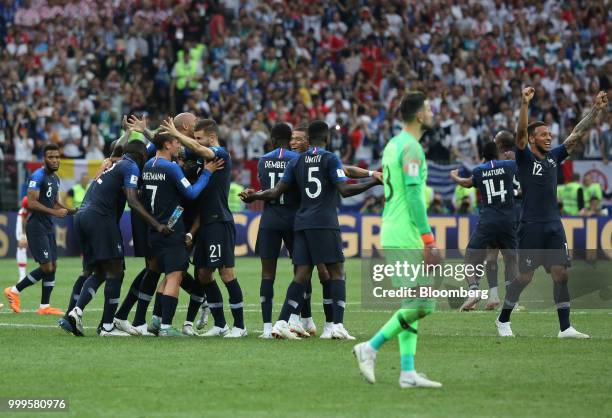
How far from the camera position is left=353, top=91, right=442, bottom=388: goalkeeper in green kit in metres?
10.3

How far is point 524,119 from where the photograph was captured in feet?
44.8

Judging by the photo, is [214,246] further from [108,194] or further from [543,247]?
[543,247]

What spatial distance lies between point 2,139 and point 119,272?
18806 millimetres

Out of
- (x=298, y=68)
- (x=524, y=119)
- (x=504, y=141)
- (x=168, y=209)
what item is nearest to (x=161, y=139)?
(x=168, y=209)

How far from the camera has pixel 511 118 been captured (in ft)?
108

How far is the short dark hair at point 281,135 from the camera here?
14.9m

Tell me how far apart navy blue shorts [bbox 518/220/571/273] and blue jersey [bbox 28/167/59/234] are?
714cm

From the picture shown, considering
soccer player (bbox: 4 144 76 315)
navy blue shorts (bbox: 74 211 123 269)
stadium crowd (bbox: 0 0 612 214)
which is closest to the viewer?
navy blue shorts (bbox: 74 211 123 269)

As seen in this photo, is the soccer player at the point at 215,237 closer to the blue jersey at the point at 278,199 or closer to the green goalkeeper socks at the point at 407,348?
the blue jersey at the point at 278,199

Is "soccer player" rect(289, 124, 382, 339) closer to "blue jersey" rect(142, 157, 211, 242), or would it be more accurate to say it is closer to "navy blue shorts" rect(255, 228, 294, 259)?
"navy blue shorts" rect(255, 228, 294, 259)

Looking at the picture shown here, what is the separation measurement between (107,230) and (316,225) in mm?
2560

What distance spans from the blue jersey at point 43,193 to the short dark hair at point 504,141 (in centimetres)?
640

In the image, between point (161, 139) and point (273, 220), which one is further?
point (273, 220)

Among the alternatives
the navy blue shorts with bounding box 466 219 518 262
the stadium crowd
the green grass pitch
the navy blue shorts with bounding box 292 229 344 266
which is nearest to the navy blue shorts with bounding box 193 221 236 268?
the navy blue shorts with bounding box 292 229 344 266
